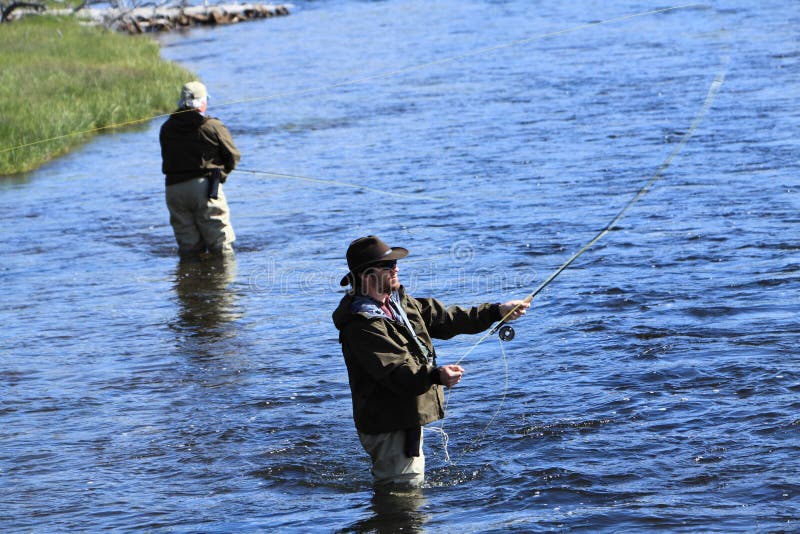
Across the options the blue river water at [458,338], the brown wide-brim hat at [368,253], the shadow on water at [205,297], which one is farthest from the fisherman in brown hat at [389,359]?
the shadow on water at [205,297]

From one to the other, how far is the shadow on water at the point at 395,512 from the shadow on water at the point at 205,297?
3465 mm

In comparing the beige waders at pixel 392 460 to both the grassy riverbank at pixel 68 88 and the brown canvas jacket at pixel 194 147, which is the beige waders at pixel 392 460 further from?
the grassy riverbank at pixel 68 88

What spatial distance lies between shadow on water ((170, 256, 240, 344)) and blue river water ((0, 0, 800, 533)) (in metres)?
0.04

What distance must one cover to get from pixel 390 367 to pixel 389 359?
34 mm

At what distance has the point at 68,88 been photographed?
72.2 ft

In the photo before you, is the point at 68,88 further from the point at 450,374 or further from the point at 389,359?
the point at 450,374

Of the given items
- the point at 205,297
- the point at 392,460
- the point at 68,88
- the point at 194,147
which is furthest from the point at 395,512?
the point at 68,88

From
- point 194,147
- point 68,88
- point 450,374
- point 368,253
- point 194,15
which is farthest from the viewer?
point 194,15

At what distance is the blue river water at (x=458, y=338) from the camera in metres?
6.05

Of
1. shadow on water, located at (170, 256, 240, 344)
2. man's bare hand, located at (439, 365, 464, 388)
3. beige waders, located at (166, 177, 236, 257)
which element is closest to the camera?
man's bare hand, located at (439, 365, 464, 388)

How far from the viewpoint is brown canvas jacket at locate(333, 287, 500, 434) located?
5.27m

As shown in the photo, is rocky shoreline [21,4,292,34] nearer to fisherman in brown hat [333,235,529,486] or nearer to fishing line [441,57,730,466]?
fishing line [441,57,730,466]

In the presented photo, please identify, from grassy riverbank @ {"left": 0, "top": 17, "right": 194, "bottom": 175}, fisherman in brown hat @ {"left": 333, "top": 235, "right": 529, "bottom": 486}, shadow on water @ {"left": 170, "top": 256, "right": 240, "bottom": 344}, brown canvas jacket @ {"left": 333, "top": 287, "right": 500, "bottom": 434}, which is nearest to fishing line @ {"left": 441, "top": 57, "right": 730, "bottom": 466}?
fisherman in brown hat @ {"left": 333, "top": 235, "right": 529, "bottom": 486}

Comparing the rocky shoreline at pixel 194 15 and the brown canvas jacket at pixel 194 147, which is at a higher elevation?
the rocky shoreline at pixel 194 15
